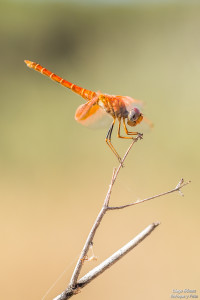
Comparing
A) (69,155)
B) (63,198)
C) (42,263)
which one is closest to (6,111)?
(69,155)

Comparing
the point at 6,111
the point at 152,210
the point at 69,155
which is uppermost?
the point at 6,111

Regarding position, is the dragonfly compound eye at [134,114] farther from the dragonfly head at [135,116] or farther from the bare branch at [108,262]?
the bare branch at [108,262]

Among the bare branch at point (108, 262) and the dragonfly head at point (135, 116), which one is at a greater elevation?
the dragonfly head at point (135, 116)

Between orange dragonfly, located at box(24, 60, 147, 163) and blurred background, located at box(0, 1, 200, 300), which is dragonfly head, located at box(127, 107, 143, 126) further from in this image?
blurred background, located at box(0, 1, 200, 300)

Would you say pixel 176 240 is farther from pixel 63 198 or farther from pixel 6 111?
pixel 6 111

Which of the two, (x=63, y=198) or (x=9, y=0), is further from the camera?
(x=9, y=0)

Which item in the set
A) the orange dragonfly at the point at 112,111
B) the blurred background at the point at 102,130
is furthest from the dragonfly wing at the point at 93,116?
the blurred background at the point at 102,130
